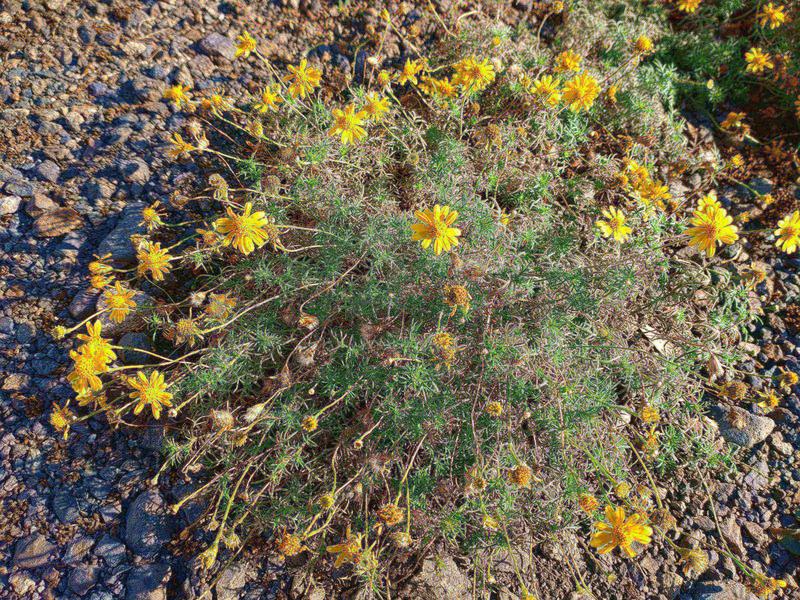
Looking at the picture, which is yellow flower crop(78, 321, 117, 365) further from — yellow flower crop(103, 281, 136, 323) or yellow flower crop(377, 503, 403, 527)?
yellow flower crop(377, 503, 403, 527)

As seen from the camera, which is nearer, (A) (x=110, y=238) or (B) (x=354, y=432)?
(B) (x=354, y=432)

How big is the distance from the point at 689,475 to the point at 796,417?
3.22ft

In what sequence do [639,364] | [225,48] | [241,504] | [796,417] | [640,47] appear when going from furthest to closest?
[225,48], [640,47], [796,417], [639,364], [241,504]

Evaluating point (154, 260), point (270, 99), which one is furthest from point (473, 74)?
point (154, 260)

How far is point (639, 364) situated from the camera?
3.43 m

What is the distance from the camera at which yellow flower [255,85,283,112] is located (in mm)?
3627

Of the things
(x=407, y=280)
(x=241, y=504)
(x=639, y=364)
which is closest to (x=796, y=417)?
(x=639, y=364)

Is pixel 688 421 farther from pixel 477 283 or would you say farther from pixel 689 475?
pixel 477 283

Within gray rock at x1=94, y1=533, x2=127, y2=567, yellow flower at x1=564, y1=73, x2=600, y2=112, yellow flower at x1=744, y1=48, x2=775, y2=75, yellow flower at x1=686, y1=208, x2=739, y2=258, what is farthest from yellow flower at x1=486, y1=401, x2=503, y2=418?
yellow flower at x1=744, y1=48, x2=775, y2=75

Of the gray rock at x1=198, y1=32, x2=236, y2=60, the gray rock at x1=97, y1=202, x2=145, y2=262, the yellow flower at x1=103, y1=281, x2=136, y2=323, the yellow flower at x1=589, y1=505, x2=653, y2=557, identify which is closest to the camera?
the yellow flower at x1=589, y1=505, x2=653, y2=557

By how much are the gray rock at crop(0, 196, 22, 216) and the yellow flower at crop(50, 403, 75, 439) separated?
1458 millimetres

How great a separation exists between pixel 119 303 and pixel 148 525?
125 cm

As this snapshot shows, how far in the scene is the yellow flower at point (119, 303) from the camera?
2.93m

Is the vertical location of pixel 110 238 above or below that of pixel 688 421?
below
